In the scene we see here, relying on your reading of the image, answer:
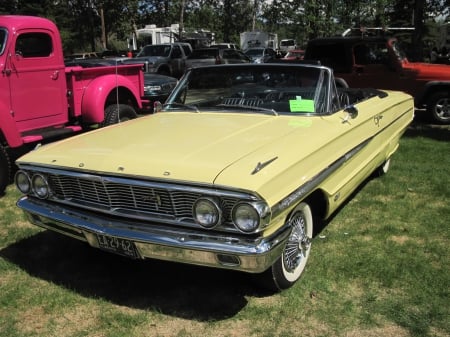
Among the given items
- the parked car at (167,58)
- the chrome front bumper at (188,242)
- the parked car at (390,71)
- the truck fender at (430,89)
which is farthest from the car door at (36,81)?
the parked car at (167,58)

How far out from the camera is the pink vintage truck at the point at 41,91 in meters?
6.53

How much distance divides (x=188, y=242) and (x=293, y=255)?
0.98m

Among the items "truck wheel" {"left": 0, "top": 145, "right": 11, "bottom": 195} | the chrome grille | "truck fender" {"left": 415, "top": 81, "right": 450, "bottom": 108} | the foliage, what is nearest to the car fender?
"truck wheel" {"left": 0, "top": 145, "right": 11, "bottom": 195}

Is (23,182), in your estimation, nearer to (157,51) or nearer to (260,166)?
(260,166)

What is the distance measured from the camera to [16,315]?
3416 millimetres

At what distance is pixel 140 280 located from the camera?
12.7ft

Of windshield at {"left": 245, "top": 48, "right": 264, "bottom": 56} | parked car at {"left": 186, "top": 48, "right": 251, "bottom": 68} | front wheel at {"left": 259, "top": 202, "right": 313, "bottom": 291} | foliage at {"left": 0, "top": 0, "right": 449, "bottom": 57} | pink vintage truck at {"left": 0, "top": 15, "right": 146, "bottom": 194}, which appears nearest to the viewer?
front wheel at {"left": 259, "top": 202, "right": 313, "bottom": 291}

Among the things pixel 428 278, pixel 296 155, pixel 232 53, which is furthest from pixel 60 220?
pixel 232 53

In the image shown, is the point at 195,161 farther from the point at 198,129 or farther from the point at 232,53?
the point at 232,53

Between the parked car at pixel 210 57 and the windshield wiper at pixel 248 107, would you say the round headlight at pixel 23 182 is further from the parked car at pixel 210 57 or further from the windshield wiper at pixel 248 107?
the parked car at pixel 210 57

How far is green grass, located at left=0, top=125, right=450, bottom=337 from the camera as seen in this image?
3236mm

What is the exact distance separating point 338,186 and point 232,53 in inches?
697

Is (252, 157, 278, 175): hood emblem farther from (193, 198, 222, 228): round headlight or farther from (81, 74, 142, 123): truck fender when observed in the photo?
(81, 74, 142, 123): truck fender

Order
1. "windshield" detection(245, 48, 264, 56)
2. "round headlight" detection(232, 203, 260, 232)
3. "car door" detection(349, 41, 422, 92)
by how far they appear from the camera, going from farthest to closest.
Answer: "windshield" detection(245, 48, 264, 56) → "car door" detection(349, 41, 422, 92) → "round headlight" detection(232, 203, 260, 232)
